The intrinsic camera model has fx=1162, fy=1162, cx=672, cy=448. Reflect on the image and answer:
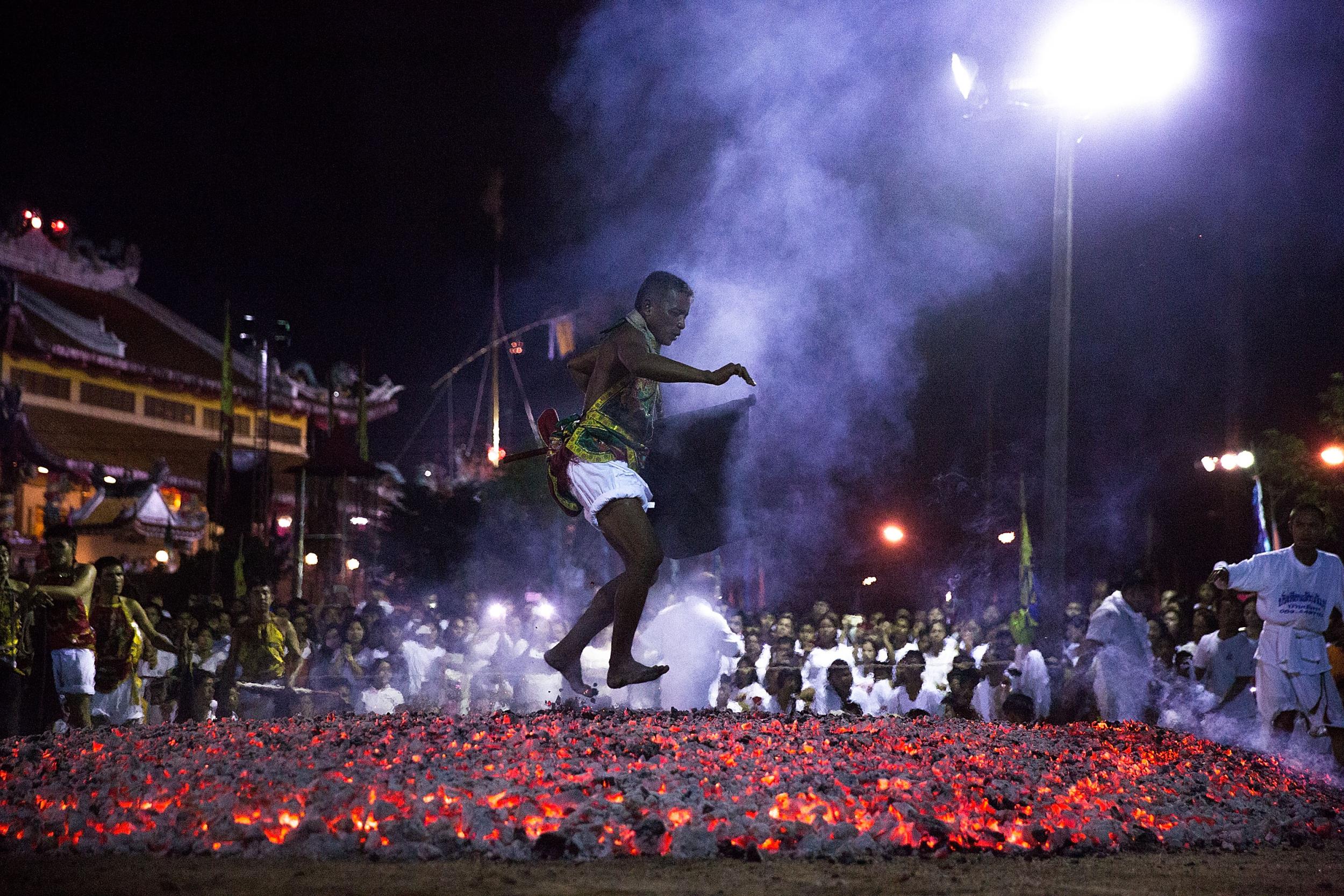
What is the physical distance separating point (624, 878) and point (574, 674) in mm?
2462

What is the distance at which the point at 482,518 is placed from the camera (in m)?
30.1

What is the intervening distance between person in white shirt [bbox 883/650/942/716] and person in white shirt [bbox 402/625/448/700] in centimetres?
432

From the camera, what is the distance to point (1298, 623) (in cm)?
671

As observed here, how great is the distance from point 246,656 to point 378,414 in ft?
100

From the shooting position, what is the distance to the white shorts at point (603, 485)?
5520 millimetres

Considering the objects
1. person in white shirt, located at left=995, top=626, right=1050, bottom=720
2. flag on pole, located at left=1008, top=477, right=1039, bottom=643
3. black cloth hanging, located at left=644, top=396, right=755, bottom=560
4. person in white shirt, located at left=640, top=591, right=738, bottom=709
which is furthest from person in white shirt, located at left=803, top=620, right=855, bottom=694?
black cloth hanging, located at left=644, top=396, right=755, bottom=560

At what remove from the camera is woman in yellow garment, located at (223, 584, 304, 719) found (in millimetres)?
9484

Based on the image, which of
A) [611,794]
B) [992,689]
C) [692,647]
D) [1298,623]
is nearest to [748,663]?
[692,647]

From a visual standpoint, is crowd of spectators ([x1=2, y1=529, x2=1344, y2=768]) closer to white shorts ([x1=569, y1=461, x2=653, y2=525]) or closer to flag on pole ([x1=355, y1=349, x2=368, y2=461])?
white shorts ([x1=569, y1=461, x2=653, y2=525])

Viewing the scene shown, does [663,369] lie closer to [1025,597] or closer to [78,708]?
[78,708]

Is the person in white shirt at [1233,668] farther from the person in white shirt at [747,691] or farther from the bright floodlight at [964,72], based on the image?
the bright floodlight at [964,72]

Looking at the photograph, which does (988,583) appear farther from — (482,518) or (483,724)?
(482,518)

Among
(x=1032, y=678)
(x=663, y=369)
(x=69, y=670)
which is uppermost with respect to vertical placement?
(x=663, y=369)

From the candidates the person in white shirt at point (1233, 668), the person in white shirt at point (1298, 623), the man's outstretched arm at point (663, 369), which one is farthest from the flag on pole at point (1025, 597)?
the man's outstretched arm at point (663, 369)
